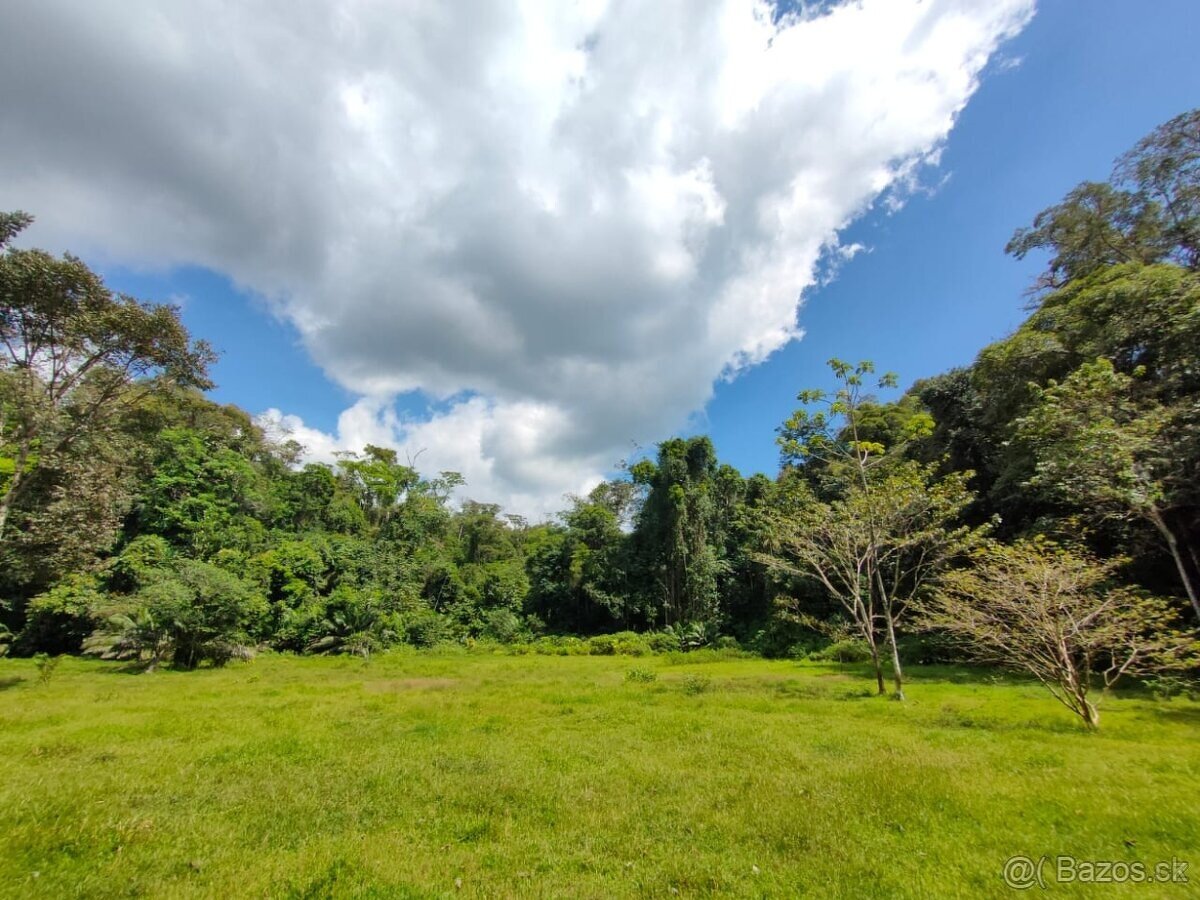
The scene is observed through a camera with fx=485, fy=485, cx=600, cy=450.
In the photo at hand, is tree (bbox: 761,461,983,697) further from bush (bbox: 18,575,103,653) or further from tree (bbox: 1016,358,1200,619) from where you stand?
bush (bbox: 18,575,103,653)

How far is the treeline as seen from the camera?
1491 cm

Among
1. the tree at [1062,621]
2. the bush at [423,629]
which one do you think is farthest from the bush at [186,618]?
the tree at [1062,621]

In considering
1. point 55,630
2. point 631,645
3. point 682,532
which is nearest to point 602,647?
point 631,645

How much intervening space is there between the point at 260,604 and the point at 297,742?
19.8m

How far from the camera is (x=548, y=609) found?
42219 mm

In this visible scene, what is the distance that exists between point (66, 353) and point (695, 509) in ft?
113

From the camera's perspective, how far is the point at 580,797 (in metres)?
6.70

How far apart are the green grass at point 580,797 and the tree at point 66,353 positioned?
27.8ft

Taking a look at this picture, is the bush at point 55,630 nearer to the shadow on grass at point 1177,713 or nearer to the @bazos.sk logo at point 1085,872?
the @bazos.sk logo at point 1085,872

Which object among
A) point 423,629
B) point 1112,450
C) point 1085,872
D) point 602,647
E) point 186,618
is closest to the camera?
point 1085,872

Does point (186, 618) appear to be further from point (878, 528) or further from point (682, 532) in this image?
point (682, 532)

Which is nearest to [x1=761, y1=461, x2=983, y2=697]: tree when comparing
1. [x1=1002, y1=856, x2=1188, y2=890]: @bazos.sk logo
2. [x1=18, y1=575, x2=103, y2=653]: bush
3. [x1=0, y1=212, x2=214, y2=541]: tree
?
[x1=1002, y1=856, x2=1188, y2=890]: @bazos.sk logo

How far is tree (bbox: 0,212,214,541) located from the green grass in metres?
8.48

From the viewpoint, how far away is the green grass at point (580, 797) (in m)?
4.68
